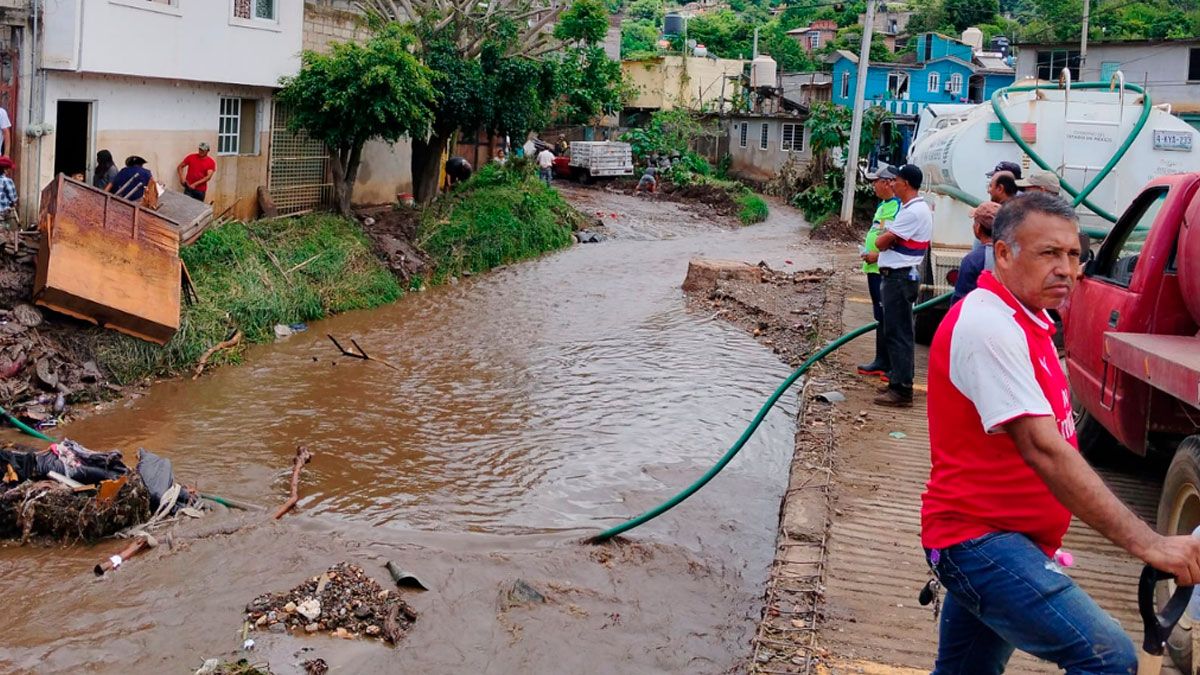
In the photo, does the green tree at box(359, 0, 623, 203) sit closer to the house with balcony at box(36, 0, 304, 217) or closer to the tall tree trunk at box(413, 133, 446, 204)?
the tall tree trunk at box(413, 133, 446, 204)

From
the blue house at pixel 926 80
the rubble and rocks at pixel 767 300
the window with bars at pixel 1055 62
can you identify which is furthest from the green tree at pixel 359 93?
the blue house at pixel 926 80

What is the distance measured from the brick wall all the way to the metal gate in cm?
137

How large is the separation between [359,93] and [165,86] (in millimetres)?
2783

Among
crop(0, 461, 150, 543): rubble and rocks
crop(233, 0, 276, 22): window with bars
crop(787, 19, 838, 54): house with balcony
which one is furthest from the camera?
crop(787, 19, 838, 54): house with balcony

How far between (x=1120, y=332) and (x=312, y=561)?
5.00 m

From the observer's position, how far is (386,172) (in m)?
23.1

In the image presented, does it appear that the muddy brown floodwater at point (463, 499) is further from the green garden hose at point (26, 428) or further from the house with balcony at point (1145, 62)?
the house with balcony at point (1145, 62)

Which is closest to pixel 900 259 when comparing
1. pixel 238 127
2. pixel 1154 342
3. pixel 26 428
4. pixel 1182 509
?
pixel 1154 342

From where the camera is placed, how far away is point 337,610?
20.8 feet

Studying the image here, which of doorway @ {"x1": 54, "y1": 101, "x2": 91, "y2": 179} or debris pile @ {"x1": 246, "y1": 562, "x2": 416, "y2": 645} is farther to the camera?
doorway @ {"x1": 54, "y1": 101, "x2": 91, "y2": 179}

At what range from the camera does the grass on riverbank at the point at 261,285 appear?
1217 cm

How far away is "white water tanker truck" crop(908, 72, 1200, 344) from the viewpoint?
36.9 feet

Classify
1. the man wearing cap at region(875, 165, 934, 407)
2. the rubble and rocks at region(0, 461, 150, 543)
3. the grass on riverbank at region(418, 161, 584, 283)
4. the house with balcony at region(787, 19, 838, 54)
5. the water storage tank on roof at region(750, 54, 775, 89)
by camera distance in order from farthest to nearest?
the house with balcony at region(787, 19, 838, 54)
the water storage tank on roof at region(750, 54, 775, 89)
the grass on riverbank at region(418, 161, 584, 283)
the man wearing cap at region(875, 165, 934, 407)
the rubble and rocks at region(0, 461, 150, 543)

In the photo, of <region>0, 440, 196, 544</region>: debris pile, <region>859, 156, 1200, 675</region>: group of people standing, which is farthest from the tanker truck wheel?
<region>0, 440, 196, 544</region>: debris pile
